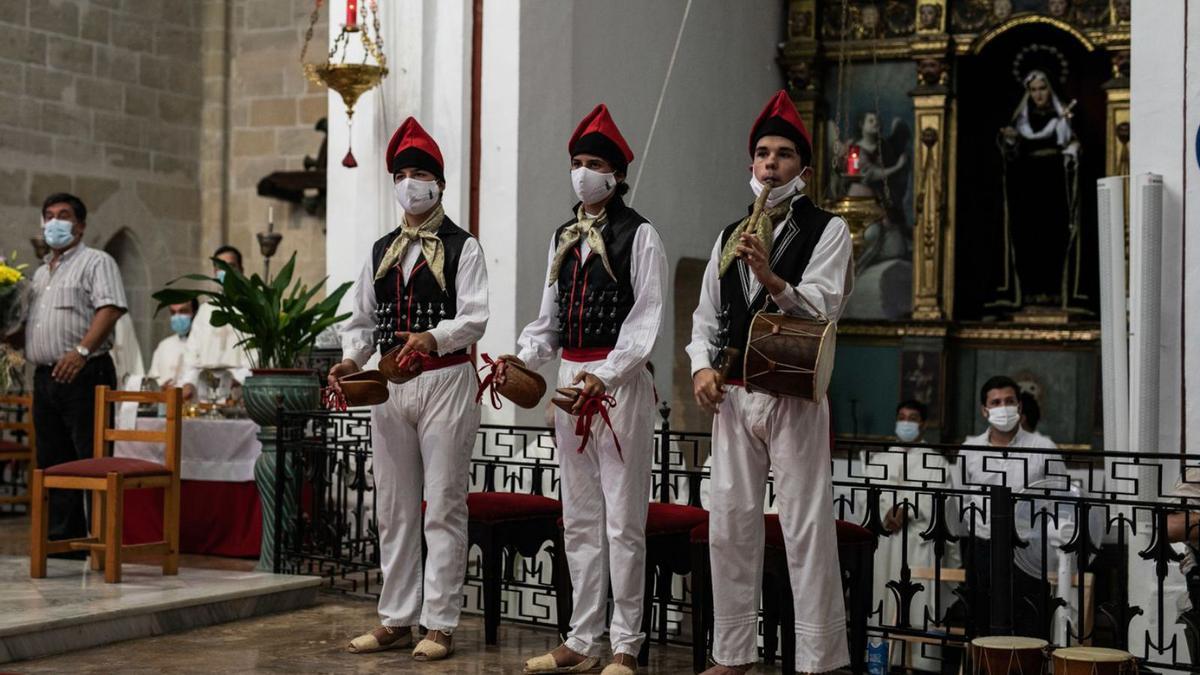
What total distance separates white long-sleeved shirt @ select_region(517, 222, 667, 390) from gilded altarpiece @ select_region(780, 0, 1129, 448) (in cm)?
663

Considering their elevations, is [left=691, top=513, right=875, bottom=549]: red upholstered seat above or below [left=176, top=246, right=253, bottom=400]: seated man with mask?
below

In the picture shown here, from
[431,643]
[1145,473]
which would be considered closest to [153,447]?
[431,643]

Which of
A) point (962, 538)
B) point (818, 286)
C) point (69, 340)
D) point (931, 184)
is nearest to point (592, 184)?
point (818, 286)

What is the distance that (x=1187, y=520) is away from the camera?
17.5 feet

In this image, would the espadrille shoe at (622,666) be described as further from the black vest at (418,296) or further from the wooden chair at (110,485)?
the wooden chair at (110,485)

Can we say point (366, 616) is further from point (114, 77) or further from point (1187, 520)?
point (114, 77)

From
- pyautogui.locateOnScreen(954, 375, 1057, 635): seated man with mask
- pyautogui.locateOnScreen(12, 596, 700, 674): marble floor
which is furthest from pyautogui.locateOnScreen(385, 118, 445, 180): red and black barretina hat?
pyautogui.locateOnScreen(954, 375, 1057, 635): seated man with mask

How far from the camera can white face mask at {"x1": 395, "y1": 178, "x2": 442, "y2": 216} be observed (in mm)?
5961

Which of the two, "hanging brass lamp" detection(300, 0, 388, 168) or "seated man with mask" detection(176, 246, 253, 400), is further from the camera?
"seated man with mask" detection(176, 246, 253, 400)

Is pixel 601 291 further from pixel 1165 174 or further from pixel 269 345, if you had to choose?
pixel 269 345

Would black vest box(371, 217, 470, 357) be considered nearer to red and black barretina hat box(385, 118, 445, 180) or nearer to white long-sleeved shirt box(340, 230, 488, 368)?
white long-sleeved shirt box(340, 230, 488, 368)

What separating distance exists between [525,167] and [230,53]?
21.0 ft

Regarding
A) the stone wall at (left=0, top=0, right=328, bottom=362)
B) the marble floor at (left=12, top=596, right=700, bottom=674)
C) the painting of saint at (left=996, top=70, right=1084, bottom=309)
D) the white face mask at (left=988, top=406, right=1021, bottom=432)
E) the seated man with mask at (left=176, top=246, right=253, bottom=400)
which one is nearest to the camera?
the marble floor at (left=12, top=596, right=700, bottom=674)

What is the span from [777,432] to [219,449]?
4574 millimetres
